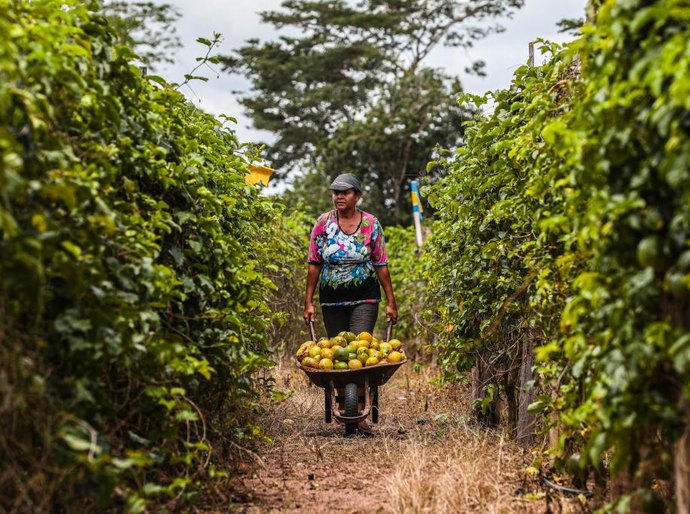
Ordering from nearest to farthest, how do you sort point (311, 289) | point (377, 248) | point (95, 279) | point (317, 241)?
1. point (95, 279)
2. point (377, 248)
3. point (317, 241)
4. point (311, 289)

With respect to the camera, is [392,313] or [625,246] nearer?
[625,246]

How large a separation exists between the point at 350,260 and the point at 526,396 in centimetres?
230

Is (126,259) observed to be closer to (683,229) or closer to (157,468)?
(157,468)

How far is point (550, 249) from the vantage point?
4.34 m

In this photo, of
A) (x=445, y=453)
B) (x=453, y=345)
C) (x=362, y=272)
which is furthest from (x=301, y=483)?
(x=362, y=272)

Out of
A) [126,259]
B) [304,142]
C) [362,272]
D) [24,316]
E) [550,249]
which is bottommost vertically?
[24,316]

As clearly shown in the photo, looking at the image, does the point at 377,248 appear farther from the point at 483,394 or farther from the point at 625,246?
the point at 625,246

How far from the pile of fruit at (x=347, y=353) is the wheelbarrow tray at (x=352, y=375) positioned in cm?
5

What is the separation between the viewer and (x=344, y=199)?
274 inches

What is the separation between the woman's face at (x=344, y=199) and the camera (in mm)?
6943

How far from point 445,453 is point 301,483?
0.96 metres

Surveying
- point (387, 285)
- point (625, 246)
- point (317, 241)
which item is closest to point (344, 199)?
point (317, 241)

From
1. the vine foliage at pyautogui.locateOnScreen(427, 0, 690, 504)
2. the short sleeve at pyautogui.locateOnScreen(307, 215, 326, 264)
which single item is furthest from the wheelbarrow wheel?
the vine foliage at pyautogui.locateOnScreen(427, 0, 690, 504)

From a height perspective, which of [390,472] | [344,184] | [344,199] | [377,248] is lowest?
[390,472]
